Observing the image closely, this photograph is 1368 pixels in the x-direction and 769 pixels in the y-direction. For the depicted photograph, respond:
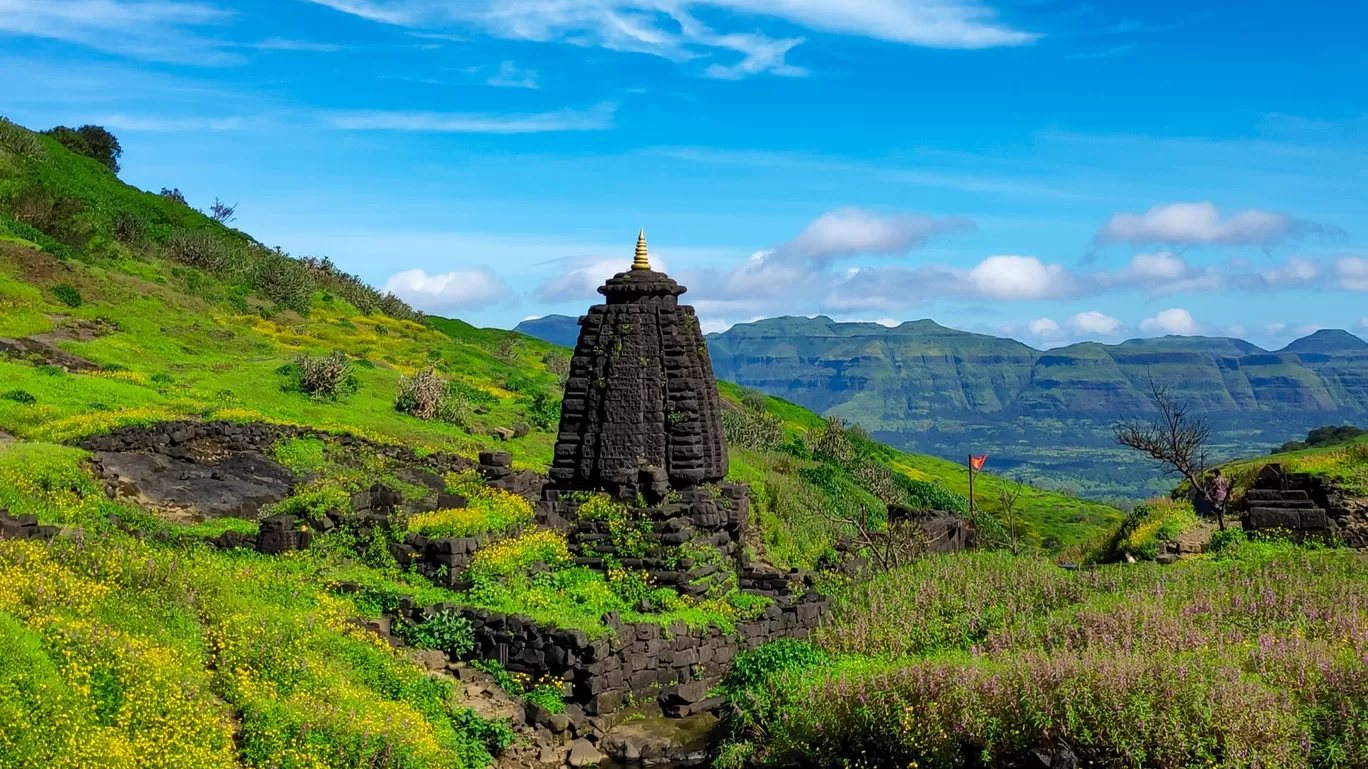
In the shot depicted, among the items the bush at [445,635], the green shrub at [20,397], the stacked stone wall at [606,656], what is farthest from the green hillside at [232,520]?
the bush at [445,635]

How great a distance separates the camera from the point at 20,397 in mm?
32500

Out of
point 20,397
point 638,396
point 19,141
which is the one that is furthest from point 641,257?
point 19,141

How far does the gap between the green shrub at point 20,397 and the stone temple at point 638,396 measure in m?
15.9

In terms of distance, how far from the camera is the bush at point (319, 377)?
4234 cm

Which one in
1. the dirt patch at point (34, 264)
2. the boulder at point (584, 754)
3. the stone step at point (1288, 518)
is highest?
the dirt patch at point (34, 264)

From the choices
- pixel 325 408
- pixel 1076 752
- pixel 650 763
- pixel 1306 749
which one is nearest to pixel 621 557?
pixel 650 763

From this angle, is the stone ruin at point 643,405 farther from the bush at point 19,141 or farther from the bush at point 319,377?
the bush at point 19,141

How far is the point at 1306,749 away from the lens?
41.3ft

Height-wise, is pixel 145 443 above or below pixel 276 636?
above

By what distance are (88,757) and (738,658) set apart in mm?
10544

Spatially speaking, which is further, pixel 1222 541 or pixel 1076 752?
pixel 1222 541

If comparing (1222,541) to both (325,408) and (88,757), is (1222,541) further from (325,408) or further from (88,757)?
(325,408)

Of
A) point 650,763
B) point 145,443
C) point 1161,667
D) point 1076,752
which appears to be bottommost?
point 650,763

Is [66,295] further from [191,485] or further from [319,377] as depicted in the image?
[191,485]
